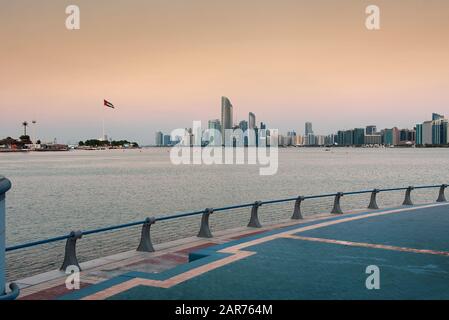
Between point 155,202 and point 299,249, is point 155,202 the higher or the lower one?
the lower one

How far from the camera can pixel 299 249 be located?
483 inches

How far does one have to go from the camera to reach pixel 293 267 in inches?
408

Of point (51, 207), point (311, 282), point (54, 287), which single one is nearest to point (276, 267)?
point (311, 282)

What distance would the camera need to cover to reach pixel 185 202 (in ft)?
181

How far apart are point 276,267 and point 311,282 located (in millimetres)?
1320

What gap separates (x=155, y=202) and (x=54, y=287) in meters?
46.0

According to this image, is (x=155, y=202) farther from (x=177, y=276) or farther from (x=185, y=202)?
(x=177, y=276)

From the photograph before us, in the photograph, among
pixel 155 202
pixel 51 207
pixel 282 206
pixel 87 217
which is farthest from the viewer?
pixel 155 202

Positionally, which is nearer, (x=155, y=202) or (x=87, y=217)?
(x=87, y=217)

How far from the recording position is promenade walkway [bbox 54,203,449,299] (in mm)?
8469

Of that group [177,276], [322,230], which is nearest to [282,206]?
[322,230]

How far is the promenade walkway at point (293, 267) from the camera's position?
847cm
